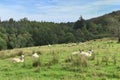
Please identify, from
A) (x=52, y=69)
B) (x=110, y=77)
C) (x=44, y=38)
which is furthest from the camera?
(x=44, y=38)

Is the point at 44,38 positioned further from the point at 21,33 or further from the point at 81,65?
the point at 81,65

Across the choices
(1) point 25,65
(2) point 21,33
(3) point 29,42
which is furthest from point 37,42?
(1) point 25,65

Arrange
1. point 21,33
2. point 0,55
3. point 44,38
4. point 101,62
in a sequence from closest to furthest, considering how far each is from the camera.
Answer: point 101,62 → point 0,55 → point 44,38 → point 21,33

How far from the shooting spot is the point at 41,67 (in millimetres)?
18578

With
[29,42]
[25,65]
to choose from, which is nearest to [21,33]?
[29,42]

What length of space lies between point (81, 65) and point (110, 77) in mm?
2770

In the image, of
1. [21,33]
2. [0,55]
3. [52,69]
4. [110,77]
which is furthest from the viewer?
[21,33]

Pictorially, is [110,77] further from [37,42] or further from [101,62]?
[37,42]

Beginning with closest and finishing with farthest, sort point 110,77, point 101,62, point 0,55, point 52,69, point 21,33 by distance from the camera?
1. point 110,77
2. point 52,69
3. point 101,62
4. point 0,55
5. point 21,33

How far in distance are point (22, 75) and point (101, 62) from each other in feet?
16.9

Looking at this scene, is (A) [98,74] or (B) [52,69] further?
(B) [52,69]

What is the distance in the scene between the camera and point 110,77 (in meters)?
15.8

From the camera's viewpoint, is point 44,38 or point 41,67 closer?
point 41,67

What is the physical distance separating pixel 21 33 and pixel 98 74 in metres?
115
